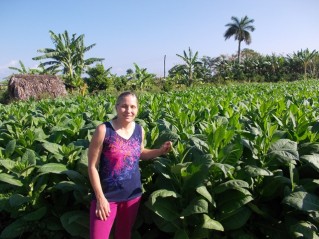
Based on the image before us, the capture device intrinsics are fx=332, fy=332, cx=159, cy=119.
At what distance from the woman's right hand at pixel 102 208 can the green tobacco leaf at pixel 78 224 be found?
0.42 meters

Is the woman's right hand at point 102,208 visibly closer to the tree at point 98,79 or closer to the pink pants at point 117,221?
the pink pants at point 117,221

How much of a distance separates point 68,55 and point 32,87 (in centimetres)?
1427

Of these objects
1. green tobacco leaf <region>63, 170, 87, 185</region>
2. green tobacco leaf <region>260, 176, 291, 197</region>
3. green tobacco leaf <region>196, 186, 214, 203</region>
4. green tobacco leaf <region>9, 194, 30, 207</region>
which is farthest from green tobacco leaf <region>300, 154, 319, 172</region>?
green tobacco leaf <region>9, 194, 30, 207</region>

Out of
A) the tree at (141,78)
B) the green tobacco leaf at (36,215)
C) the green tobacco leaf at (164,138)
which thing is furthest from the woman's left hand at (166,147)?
the tree at (141,78)

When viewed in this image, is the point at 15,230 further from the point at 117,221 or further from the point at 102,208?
the point at 102,208

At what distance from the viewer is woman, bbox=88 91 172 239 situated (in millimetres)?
2496

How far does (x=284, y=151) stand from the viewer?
8.64 feet

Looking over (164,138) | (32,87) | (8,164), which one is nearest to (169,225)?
(164,138)

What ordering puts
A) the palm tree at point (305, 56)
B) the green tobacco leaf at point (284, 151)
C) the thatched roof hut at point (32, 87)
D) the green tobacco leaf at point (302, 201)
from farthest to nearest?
the palm tree at point (305, 56), the thatched roof hut at point (32, 87), the green tobacco leaf at point (284, 151), the green tobacco leaf at point (302, 201)

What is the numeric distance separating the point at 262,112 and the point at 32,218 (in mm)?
2941

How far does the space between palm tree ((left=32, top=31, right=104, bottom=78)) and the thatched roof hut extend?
11.3 m

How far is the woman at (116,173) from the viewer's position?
8.19 feet

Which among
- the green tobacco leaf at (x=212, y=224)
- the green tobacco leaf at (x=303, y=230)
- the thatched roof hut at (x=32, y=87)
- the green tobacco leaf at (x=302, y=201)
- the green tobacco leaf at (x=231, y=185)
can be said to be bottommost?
the green tobacco leaf at (x=303, y=230)

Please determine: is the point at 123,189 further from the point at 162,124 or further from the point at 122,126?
the point at 162,124
